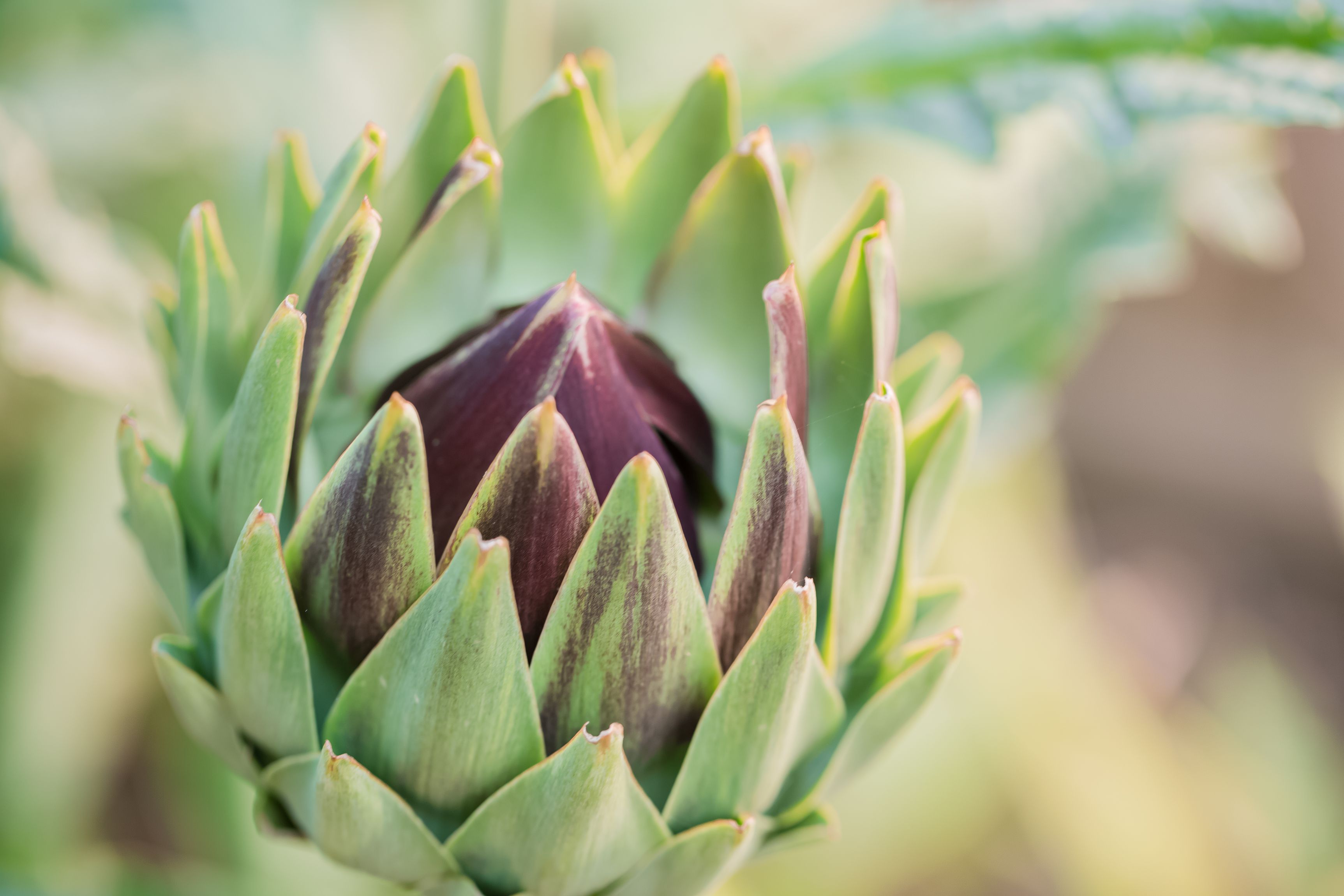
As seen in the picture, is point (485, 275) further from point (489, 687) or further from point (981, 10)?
point (981, 10)

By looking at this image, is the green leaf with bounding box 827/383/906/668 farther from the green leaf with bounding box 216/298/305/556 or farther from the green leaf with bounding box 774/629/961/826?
the green leaf with bounding box 216/298/305/556

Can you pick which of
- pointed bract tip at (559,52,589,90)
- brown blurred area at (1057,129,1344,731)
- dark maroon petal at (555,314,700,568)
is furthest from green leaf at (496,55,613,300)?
brown blurred area at (1057,129,1344,731)

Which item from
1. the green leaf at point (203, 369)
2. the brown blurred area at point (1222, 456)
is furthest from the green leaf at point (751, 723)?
the brown blurred area at point (1222, 456)

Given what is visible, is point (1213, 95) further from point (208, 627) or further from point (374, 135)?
point (208, 627)

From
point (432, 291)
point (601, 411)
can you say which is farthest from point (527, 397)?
point (432, 291)

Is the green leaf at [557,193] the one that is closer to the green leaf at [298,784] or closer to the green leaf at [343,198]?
the green leaf at [343,198]

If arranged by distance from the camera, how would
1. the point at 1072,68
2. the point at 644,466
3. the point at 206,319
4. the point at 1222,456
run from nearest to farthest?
the point at 644,466
the point at 206,319
the point at 1072,68
the point at 1222,456
